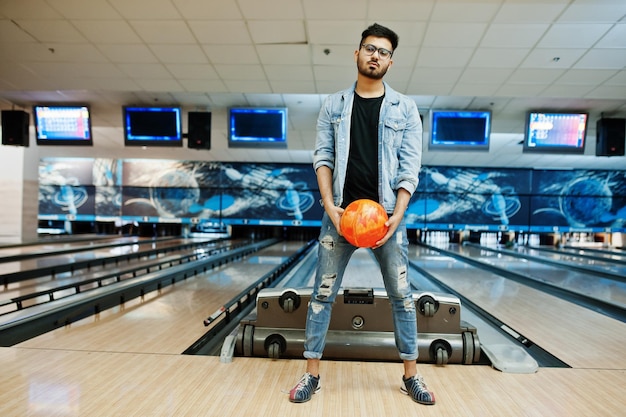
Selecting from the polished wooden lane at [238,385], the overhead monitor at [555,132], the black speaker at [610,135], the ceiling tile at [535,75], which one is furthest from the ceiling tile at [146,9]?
the black speaker at [610,135]

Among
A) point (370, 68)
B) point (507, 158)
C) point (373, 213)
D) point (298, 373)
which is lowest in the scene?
point (298, 373)

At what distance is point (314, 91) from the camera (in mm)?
4668

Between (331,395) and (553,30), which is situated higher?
(553,30)

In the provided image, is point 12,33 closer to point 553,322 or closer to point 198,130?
point 198,130

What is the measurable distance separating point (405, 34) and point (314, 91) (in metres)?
1.63

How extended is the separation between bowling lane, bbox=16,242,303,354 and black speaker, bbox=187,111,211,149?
2234mm

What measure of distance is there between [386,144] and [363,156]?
91 mm

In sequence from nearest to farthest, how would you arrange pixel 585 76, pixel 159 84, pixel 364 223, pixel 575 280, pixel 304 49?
pixel 364 223
pixel 304 49
pixel 585 76
pixel 159 84
pixel 575 280

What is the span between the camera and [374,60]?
4.45ft

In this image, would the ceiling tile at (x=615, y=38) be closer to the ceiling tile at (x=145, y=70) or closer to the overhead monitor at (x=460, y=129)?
the overhead monitor at (x=460, y=129)

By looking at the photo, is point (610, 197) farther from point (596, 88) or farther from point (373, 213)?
point (373, 213)

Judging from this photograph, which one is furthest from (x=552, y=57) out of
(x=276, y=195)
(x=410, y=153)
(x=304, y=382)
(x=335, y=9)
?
(x=276, y=195)

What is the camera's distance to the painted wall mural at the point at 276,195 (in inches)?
411

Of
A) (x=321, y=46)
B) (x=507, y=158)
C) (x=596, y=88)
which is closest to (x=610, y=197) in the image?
(x=507, y=158)
